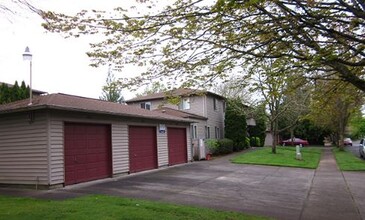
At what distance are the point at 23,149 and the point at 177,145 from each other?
12.2 m

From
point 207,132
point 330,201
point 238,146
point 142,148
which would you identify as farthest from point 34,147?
point 238,146

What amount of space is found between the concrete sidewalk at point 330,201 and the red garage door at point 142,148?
333 inches

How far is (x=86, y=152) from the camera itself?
16031mm

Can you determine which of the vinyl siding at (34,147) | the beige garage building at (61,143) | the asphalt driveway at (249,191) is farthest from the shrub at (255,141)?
the vinyl siding at (34,147)

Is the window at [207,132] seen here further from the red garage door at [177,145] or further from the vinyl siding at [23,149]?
the vinyl siding at [23,149]

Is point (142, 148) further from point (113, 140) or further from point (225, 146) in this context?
point (225, 146)

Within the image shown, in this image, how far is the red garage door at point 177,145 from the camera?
24.3 metres

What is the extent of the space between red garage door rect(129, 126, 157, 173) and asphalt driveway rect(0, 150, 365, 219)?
59.5 inches

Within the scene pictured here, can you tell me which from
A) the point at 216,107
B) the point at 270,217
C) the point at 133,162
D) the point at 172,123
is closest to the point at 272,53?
the point at 270,217

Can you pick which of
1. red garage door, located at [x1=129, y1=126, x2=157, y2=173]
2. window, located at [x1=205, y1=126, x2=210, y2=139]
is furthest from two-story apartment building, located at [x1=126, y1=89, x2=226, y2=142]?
red garage door, located at [x1=129, y1=126, x2=157, y2=173]

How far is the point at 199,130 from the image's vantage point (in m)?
32.8

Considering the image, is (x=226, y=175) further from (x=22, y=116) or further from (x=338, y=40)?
(x=338, y=40)

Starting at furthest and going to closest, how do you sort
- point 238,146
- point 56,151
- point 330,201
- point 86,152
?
point 238,146 → point 86,152 → point 56,151 → point 330,201

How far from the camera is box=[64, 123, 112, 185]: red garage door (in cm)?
1496
